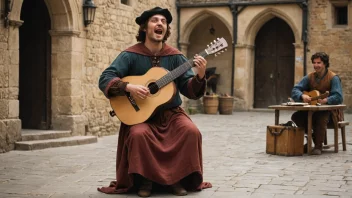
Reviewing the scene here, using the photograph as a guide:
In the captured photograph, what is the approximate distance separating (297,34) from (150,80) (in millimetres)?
13492

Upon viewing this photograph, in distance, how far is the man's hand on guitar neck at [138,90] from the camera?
210 inches

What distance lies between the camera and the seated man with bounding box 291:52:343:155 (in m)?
8.34

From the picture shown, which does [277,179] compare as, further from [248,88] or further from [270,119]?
[248,88]

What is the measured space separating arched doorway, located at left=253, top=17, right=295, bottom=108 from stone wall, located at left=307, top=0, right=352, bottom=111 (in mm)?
1442

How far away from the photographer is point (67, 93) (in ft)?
35.5

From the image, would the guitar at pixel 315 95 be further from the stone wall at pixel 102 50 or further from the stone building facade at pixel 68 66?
the stone wall at pixel 102 50

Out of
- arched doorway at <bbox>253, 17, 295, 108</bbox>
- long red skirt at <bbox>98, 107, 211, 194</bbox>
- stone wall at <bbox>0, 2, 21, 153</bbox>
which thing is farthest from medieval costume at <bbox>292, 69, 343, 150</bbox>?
arched doorway at <bbox>253, 17, 295, 108</bbox>

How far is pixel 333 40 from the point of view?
17844 millimetres

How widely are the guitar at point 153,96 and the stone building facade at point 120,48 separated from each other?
13.3ft

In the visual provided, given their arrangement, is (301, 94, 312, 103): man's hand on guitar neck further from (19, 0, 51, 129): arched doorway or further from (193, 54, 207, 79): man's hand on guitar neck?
(19, 0, 51, 129): arched doorway

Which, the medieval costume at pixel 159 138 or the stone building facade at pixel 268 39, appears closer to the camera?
the medieval costume at pixel 159 138

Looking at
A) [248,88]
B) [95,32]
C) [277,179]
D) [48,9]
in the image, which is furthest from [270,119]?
[277,179]

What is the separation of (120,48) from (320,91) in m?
5.22

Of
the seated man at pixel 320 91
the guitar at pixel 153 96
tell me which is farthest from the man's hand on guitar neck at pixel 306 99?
the guitar at pixel 153 96
